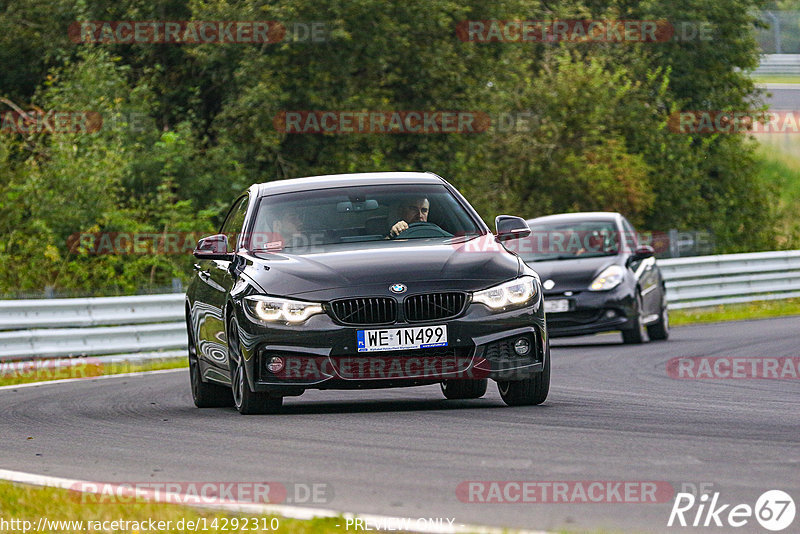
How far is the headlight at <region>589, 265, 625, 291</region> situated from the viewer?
1856cm

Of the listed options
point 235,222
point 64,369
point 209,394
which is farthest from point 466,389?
point 64,369

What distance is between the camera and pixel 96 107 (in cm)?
2955

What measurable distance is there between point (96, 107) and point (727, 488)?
24.7m

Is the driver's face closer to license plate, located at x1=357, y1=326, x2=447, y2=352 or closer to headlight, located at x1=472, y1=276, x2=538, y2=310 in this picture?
headlight, located at x1=472, y1=276, x2=538, y2=310

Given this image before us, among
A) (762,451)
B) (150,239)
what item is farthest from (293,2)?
(762,451)

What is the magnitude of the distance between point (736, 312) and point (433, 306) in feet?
60.3

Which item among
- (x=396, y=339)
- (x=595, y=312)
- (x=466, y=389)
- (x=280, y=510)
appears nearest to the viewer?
(x=280, y=510)

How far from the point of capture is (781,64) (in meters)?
59.1

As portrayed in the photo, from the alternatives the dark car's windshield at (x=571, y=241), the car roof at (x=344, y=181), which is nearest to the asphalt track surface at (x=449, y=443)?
the car roof at (x=344, y=181)

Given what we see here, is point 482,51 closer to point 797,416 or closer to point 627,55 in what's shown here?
point 627,55

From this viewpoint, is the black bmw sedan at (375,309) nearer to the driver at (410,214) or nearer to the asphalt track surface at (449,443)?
the driver at (410,214)
